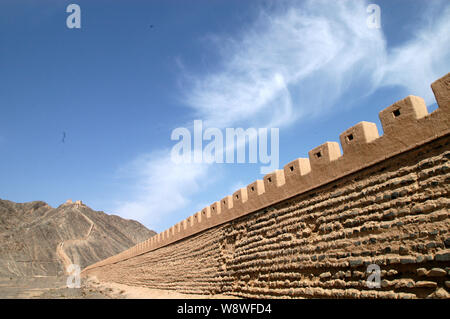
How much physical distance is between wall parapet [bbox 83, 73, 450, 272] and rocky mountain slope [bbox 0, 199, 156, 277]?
31.9 m

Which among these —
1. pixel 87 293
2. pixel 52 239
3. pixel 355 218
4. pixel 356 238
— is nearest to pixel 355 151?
pixel 355 218

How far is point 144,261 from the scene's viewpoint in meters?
14.8

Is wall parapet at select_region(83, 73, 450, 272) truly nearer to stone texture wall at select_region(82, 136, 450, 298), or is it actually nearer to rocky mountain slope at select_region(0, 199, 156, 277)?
stone texture wall at select_region(82, 136, 450, 298)

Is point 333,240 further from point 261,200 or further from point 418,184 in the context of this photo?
point 261,200

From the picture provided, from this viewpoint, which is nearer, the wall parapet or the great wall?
the great wall

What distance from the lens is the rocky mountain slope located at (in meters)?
36.7

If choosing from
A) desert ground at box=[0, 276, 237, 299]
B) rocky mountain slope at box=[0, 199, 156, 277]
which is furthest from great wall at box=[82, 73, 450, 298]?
rocky mountain slope at box=[0, 199, 156, 277]

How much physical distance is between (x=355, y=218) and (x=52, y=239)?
4836 cm

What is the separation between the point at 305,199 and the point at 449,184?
257cm

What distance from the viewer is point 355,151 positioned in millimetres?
5094

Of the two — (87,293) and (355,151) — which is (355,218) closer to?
(355,151)

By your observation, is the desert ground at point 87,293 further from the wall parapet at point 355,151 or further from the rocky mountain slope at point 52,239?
the rocky mountain slope at point 52,239

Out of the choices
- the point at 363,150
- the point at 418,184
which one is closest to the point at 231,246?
the point at 363,150
